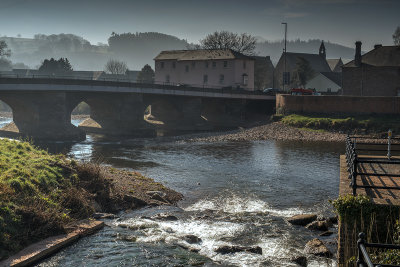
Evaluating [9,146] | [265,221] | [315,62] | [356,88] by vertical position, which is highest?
[315,62]

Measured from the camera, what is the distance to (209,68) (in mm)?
86375

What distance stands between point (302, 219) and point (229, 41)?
9266cm

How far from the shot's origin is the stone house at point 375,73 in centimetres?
6788

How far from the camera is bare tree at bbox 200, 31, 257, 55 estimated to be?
10753 centimetres

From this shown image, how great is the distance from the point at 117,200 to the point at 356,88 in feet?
194

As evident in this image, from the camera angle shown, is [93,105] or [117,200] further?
[93,105]

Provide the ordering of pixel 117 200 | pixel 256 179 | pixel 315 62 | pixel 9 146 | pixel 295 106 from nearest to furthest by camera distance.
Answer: pixel 117 200 → pixel 9 146 → pixel 256 179 → pixel 295 106 → pixel 315 62

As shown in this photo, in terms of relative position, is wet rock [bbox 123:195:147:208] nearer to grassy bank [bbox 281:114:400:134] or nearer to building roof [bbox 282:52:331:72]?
grassy bank [bbox 281:114:400:134]

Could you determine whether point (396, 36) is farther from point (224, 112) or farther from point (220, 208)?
point (220, 208)

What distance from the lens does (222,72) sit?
278 ft

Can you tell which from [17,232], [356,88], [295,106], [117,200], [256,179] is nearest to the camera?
[17,232]

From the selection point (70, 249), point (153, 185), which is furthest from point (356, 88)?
point (70, 249)

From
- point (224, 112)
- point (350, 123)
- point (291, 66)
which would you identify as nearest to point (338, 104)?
point (350, 123)

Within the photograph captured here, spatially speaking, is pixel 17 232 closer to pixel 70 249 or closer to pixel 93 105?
pixel 70 249
